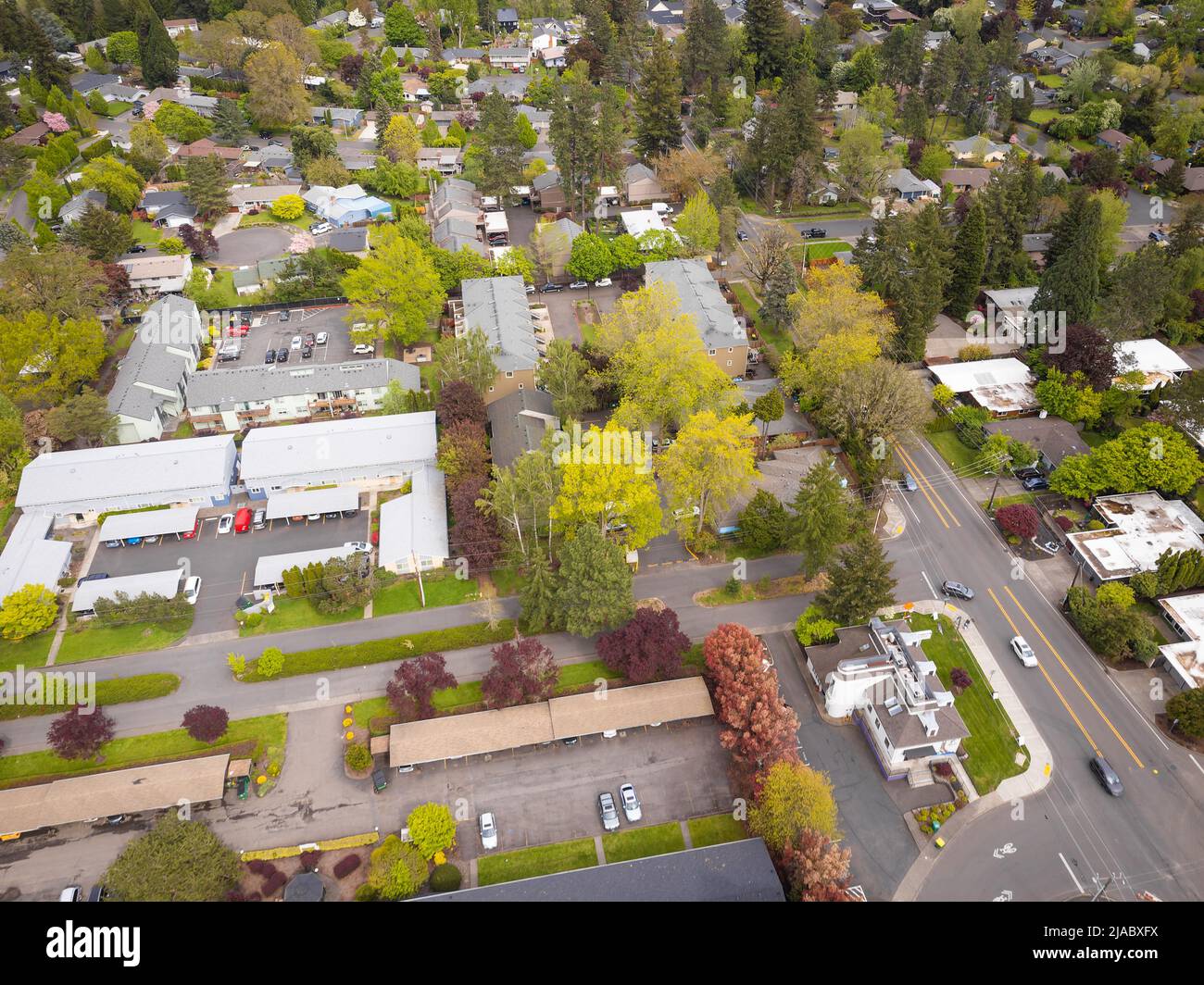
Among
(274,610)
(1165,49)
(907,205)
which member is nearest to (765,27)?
(907,205)

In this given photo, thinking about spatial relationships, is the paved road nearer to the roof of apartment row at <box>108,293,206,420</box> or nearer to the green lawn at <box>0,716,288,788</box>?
the green lawn at <box>0,716,288,788</box>

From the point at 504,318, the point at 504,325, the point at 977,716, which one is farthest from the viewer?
the point at 504,318

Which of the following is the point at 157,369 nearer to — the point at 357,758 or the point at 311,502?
the point at 311,502

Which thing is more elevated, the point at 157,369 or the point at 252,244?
the point at 157,369

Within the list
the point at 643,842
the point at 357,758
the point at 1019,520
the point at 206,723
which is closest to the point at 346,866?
the point at 357,758

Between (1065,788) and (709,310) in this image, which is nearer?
(1065,788)

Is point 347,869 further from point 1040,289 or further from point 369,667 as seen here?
point 1040,289
